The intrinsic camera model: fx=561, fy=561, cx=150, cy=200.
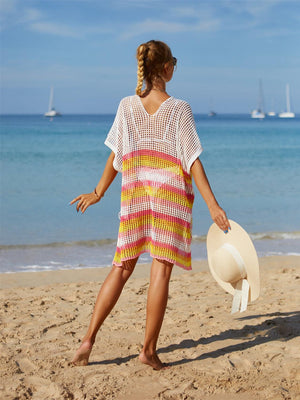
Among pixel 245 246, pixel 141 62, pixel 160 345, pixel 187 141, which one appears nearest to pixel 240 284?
pixel 245 246

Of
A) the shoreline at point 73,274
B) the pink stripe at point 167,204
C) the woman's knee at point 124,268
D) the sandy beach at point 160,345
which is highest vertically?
the pink stripe at point 167,204

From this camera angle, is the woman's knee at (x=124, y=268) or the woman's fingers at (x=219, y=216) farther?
the woman's knee at (x=124, y=268)

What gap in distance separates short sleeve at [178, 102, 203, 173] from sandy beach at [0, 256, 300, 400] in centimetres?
121

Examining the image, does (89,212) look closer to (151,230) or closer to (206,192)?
(151,230)

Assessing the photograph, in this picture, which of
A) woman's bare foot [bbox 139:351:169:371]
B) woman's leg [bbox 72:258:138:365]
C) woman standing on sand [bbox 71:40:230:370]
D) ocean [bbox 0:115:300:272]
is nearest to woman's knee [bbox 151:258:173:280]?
woman standing on sand [bbox 71:40:230:370]

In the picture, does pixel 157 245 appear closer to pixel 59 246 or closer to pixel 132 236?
pixel 132 236

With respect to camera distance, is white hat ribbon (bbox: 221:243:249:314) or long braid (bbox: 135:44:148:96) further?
white hat ribbon (bbox: 221:243:249:314)

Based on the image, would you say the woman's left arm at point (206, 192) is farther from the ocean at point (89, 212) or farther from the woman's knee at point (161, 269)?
the ocean at point (89, 212)

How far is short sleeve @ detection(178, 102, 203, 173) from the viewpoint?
308 centimetres

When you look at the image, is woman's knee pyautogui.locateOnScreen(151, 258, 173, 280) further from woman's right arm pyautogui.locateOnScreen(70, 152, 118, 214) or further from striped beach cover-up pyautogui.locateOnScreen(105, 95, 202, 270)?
woman's right arm pyautogui.locateOnScreen(70, 152, 118, 214)

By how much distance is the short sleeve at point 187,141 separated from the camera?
3076mm

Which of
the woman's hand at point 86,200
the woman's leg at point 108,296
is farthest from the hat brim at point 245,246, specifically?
the woman's hand at point 86,200

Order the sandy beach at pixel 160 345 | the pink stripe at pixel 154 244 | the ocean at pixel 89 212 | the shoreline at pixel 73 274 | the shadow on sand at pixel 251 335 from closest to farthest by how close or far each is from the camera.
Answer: the sandy beach at pixel 160 345, the pink stripe at pixel 154 244, the shadow on sand at pixel 251 335, the shoreline at pixel 73 274, the ocean at pixel 89 212

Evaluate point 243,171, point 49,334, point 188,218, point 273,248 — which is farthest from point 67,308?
point 243,171
